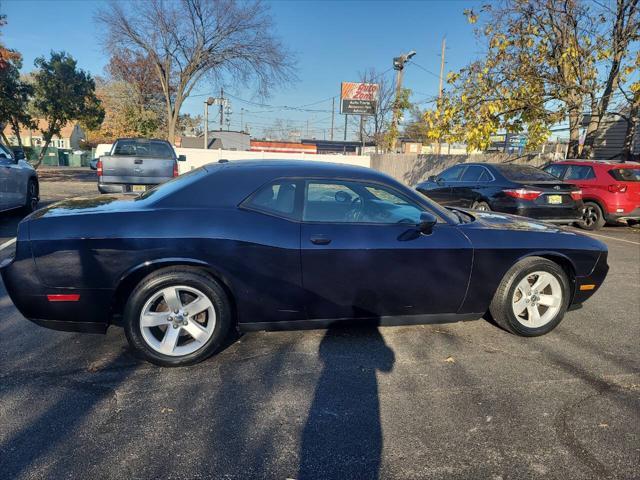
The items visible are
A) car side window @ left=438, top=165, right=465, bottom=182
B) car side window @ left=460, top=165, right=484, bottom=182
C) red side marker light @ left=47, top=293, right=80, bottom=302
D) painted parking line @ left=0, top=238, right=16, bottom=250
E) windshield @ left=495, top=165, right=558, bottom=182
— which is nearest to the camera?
red side marker light @ left=47, top=293, right=80, bottom=302

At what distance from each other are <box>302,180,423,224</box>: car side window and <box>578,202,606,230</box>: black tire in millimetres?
8094

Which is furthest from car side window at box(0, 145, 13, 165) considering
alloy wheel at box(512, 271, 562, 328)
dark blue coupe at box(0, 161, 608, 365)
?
alloy wheel at box(512, 271, 562, 328)

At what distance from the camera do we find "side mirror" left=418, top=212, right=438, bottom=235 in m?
3.31

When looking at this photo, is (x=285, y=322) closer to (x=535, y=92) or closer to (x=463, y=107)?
(x=463, y=107)

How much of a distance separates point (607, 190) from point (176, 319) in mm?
9919

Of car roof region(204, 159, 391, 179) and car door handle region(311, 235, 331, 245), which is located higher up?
car roof region(204, 159, 391, 179)

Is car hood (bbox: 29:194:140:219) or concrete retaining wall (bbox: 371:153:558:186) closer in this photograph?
car hood (bbox: 29:194:140:219)

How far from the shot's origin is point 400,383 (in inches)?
119

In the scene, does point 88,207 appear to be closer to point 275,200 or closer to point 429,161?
point 275,200

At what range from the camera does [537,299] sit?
12.4 feet

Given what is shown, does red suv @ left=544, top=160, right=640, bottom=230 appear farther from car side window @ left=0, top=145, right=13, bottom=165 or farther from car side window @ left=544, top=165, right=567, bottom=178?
car side window @ left=0, top=145, right=13, bottom=165

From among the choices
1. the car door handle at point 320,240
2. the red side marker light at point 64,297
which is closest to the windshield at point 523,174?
the car door handle at point 320,240

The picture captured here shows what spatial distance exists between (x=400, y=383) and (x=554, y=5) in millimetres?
14019

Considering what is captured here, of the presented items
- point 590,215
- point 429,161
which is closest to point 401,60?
point 429,161
